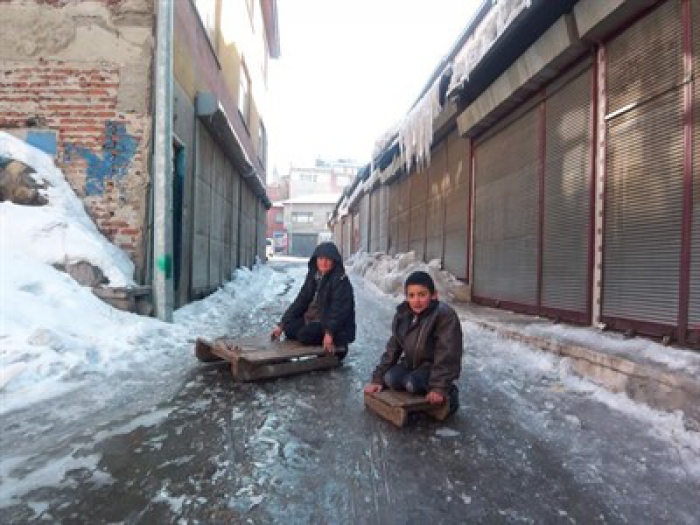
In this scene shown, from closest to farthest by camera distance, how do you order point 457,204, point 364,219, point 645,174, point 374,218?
point 645,174, point 457,204, point 374,218, point 364,219

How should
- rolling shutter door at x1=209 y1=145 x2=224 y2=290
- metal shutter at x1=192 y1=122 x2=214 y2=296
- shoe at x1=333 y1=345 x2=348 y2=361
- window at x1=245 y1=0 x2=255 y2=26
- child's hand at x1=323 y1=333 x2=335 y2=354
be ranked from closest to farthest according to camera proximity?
1. child's hand at x1=323 y1=333 x2=335 y2=354
2. shoe at x1=333 y1=345 x2=348 y2=361
3. metal shutter at x1=192 y1=122 x2=214 y2=296
4. rolling shutter door at x1=209 y1=145 x2=224 y2=290
5. window at x1=245 y1=0 x2=255 y2=26

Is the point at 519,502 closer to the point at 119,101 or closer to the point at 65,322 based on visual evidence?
the point at 65,322

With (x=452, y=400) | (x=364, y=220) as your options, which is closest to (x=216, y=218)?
(x=452, y=400)

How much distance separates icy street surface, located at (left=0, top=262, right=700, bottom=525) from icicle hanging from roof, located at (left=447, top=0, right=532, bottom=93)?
4682 millimetres

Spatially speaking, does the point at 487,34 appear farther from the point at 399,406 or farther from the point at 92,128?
the point at 399,406

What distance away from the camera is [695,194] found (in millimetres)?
4238

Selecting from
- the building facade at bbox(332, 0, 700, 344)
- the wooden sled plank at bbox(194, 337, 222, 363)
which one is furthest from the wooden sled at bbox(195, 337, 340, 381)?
the building facade at bbox(332, 0, 700, 344)

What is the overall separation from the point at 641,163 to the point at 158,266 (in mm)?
5801

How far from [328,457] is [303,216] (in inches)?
2175

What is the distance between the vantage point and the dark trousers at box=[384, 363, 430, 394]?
3.61 meters

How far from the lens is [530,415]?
372cm

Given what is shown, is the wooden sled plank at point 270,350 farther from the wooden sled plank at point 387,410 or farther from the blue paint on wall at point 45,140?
the blue paint on wall at point 45,140

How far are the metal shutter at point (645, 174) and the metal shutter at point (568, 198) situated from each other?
1.54 ft

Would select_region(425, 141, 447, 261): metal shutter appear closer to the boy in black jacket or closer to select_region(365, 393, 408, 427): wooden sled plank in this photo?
the boy in black jacket
